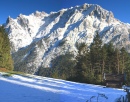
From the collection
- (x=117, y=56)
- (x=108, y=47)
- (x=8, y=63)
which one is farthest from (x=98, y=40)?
(x=8, y=63)

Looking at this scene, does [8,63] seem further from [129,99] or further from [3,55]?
[129,99]

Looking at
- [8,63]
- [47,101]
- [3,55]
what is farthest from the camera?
[8,63]

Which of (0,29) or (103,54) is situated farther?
(0,29)

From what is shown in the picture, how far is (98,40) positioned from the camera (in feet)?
202

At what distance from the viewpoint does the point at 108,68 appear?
5900 cm

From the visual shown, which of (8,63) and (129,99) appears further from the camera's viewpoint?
(8,63)

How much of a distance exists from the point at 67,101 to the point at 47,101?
41.9 inches

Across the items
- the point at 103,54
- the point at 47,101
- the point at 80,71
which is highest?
the point at 103,54

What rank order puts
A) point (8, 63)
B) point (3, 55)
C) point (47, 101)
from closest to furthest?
point (47, 101) → point (3, 55) → point (8, 63)

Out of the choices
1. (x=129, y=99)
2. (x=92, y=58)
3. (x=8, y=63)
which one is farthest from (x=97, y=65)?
(x=129, y=99)

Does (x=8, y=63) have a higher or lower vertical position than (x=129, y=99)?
higher

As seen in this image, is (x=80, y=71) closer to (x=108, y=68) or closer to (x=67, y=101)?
(x=108, y=68)

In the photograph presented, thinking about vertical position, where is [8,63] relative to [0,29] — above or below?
below

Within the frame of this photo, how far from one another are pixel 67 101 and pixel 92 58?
47.3m
